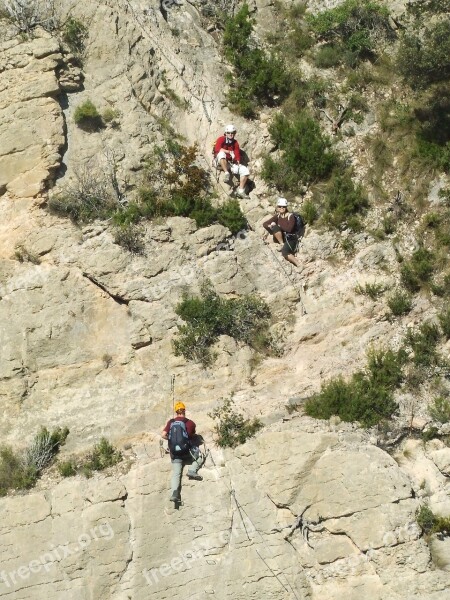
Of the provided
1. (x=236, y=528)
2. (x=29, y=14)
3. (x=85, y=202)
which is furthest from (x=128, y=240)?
(x=29, y=14)

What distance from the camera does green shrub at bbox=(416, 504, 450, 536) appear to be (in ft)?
38.0

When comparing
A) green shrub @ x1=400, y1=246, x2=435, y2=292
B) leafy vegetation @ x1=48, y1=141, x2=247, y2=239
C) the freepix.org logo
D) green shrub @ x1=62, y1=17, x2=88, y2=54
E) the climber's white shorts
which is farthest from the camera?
the freepix.org logo

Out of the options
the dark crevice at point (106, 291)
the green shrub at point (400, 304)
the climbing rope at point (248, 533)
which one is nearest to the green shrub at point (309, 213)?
the green shrub at point (400, 304)

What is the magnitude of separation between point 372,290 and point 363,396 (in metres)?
2.26

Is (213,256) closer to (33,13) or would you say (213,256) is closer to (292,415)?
(292,415)

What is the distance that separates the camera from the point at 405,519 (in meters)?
11.7

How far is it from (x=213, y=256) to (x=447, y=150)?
16.4 feet

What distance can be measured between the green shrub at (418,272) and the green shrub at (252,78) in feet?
15.9

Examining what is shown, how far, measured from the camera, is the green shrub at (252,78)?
16.8m

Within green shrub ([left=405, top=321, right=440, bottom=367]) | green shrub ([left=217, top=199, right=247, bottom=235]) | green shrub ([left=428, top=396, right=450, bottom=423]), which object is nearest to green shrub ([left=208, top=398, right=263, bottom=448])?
green shrub ([left=428, top=396, right=450, bottom=423])

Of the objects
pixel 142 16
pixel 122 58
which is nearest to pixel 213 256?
pixel 122 58

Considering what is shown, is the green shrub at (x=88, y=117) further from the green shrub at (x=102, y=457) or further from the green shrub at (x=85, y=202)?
the green shrub at (x=102, y=457)

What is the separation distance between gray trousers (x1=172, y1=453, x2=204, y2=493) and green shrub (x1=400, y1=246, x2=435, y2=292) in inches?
190

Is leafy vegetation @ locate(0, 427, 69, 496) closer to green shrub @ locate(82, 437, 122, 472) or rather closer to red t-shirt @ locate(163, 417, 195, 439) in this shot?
green shrub @ locate(82, 437, 122, 472)
